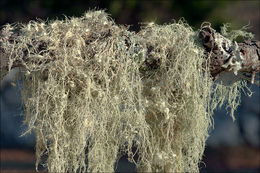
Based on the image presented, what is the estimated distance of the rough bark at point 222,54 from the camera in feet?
2.19

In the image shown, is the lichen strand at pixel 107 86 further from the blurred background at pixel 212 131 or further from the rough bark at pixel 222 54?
the blurred background at pixel 212 131

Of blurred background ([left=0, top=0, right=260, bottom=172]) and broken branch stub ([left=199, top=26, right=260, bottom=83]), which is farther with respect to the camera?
blurred background ([left=0, top=0, right=260, bottom=172])

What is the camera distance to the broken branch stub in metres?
0.69

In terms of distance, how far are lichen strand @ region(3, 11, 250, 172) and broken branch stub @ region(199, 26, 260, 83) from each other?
0.8 inches

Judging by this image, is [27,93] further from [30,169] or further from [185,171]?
[30,169]

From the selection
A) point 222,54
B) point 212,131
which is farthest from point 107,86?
point 212,131

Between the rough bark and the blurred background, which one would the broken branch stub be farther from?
the blurred background

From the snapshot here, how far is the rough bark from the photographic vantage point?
669 millimetres

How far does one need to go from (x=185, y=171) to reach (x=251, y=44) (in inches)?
11.5

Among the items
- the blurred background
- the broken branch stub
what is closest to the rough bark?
the broken branch stub

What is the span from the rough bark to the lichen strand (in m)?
0.02

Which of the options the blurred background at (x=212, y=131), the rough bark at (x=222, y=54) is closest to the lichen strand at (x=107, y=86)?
the rough bark at (x=222, y=54)

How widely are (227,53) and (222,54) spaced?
0.04 feet

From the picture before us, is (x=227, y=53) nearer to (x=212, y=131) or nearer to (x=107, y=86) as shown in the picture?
(x=107, y=86)
